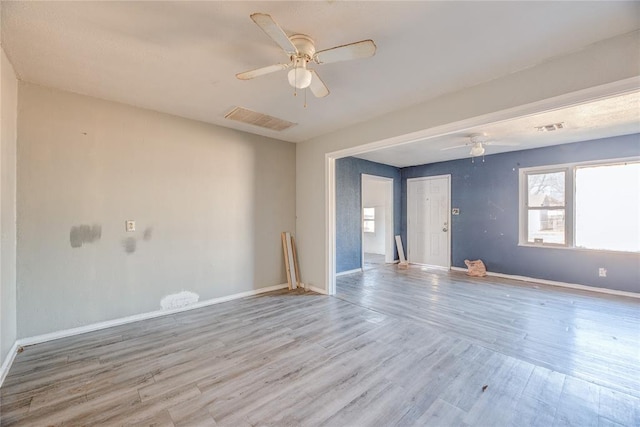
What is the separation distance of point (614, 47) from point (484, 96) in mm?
871

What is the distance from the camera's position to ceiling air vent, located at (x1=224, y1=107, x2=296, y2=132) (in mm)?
3408

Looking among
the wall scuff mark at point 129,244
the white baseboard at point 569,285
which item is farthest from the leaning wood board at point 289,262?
the white baseboard at point 569,285

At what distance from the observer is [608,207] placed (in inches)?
177

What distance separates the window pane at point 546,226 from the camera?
16.2 feet

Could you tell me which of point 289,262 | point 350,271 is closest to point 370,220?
point 350,271

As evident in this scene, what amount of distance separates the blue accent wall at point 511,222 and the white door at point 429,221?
0.18 meters

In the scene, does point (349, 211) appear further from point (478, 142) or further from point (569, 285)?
point (569, 285)

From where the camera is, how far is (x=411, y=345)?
2.61 meters

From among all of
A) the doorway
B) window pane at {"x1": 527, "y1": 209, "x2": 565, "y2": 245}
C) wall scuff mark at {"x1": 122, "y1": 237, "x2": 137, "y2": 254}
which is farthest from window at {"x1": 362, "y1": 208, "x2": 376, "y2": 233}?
wall scuff mark at {"x1": 122, "y1": 237, "x2": 137, "y2": 254}

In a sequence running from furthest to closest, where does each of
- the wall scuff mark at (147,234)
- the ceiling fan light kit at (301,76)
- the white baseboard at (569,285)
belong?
the white baseboard at (569,285) < the wall scuff mark at (147,234) < the ceiling fan light kit at (301,76)

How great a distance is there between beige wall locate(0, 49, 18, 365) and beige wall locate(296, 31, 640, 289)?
338 centimetres

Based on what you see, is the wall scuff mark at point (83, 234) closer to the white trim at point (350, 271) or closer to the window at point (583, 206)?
the white trim at point (350, 271)

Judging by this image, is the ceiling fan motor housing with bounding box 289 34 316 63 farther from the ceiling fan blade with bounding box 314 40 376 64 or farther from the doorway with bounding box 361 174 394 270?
the doorway with bounding box 361 174 394 270

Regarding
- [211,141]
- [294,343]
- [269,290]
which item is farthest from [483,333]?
[211,141]
